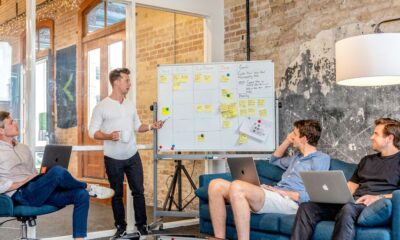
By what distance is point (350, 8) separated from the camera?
4.56 m

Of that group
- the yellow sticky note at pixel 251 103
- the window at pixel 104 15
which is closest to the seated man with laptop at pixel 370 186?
the yellow sticky note at pixel 251 103

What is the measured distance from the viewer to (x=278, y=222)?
360 cm

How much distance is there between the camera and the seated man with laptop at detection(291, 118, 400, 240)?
3305 mm

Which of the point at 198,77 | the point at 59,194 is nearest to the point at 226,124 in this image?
the point at 198,77

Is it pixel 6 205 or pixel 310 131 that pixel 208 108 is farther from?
pixel 6 205

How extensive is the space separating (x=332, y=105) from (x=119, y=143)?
214cm

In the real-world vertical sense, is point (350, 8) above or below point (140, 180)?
above

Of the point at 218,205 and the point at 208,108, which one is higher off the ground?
the point at 208,108

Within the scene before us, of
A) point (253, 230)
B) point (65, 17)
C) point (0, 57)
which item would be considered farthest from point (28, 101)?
point (253, 230)

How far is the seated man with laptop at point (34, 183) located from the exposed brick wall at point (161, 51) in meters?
2.33

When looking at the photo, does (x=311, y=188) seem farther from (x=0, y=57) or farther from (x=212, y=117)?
(x=0, y=57)

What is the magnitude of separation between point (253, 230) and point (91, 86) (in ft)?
8.22

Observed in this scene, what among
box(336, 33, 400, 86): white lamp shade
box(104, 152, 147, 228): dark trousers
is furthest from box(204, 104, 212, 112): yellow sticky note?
box(336, 33, 400, 86): white lamp shade

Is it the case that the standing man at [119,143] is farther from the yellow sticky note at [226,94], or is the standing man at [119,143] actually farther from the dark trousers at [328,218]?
the dark trousers at [328,218]
